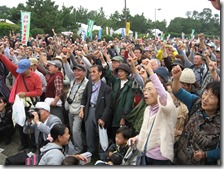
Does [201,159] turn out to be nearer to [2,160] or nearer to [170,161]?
[170,161]

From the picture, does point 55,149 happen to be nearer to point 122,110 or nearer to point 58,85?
point 122,110

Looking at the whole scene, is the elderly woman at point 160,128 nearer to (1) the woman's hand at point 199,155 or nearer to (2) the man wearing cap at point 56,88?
(1) the woman's hand at point 199,155

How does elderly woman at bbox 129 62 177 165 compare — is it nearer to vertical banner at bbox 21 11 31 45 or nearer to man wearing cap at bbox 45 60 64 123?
man wearing cap at bbox 45 60 64 123

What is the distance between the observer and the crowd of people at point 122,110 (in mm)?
2418

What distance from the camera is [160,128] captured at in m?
2.50

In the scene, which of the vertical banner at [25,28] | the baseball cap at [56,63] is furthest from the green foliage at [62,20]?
the baseball cap at [56,63]

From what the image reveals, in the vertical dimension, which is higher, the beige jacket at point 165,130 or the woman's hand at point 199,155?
the beige jacket at point 165,130

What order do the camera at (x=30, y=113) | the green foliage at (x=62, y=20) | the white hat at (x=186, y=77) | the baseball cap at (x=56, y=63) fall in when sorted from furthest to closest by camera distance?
the green foliage at (x=62, y=20) → the baseball cap at (x=56, y=63) → the camera at (x=30, y=113) → the white hat at (x=186, y=77)

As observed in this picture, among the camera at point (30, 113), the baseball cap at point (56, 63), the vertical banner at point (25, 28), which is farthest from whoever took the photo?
the vertical banner at point (25, 28)

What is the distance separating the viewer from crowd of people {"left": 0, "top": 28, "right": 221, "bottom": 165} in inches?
95.2

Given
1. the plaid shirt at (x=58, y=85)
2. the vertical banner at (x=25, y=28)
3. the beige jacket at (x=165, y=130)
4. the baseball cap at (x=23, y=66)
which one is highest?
the vertical banner at (x=25, y=28)

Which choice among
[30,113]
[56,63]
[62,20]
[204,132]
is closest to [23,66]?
[56,63]

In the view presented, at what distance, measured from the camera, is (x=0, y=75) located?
5.14 meters

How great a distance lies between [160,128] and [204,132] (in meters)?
0.39
